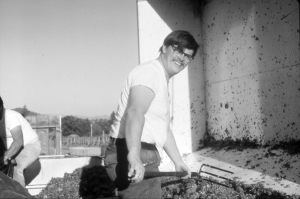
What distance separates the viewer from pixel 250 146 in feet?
13.2

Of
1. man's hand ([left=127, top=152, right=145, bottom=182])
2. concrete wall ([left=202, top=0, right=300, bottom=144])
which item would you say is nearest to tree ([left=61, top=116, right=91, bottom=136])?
concrete wall ([left=202, top=0, right=300, bottom=144])

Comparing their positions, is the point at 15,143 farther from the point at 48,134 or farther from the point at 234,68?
the point at 48,134

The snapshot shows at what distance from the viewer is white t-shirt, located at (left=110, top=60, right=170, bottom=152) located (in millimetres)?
1840

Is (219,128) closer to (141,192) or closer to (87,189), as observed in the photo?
(87,189)

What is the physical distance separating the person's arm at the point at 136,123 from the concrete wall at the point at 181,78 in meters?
3.20

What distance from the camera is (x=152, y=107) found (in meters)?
1.89

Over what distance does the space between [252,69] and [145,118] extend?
2433mm

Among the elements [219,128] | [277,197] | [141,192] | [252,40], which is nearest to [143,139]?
[141,192]

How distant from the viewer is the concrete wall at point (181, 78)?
4.96 m

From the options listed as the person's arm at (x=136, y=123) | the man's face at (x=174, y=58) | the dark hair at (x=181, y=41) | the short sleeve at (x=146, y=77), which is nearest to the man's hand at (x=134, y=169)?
the person's arm at (x=136, y=123)

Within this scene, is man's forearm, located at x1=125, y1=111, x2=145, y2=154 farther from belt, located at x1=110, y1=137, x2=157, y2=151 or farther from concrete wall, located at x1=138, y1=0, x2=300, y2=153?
concrete wall, located at x1=138, y1=0, x2=300, y2=153

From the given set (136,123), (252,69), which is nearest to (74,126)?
(252,69)

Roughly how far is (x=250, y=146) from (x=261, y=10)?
4.74 ft

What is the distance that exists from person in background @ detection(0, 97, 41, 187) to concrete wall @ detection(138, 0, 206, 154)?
1.86m
